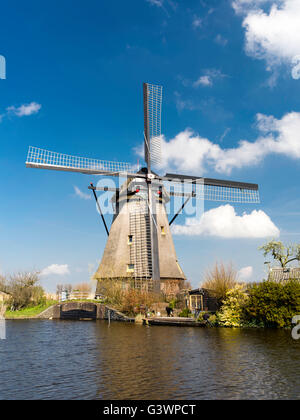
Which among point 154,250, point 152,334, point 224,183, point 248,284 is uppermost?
point 224,183

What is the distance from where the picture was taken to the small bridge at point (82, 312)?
87.0 feet

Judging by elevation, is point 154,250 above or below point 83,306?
above

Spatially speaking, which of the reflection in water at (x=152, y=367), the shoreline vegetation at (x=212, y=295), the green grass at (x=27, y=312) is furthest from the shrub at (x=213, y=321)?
the green grass at (x=27, y=312)

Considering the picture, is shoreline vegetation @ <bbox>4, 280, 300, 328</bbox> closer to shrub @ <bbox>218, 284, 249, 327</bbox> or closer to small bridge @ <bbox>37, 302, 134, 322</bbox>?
shrub @ <bbox>218, 284, 249, 327</bbox>

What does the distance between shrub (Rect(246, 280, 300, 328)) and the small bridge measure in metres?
9.89

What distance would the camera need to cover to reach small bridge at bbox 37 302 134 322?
2653 cm

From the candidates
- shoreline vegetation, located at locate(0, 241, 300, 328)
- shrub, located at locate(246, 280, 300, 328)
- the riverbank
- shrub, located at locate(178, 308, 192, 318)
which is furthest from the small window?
shrub, located at locate(246, 280, 300, 328)

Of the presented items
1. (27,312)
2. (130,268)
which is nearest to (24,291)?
(27,312)

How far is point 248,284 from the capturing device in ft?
77.2

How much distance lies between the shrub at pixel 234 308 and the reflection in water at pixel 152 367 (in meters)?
4.35

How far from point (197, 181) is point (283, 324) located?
45.0 ft
